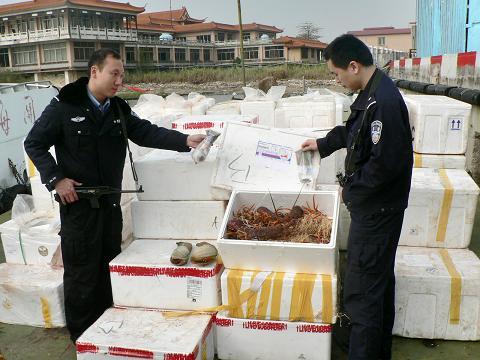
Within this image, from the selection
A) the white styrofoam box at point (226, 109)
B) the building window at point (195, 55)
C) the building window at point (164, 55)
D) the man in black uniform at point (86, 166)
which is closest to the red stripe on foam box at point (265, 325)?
the man in black uniform at point (86, 166)

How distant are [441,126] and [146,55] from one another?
152 ft

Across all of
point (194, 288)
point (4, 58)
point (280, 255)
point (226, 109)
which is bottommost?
point (194, 288)

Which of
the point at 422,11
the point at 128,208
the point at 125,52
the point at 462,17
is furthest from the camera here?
the point at 125,52

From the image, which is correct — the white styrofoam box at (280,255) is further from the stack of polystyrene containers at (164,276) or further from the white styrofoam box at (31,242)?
the white styrofoam box at (31,242)

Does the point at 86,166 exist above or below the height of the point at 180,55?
below

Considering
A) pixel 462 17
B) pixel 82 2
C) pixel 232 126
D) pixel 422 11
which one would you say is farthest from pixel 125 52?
pixel 232 126

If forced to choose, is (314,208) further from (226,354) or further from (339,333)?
(226,354)

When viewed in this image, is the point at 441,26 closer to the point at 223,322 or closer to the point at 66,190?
the point at 223,322

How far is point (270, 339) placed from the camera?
2.67m

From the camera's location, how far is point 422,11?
1755 cm

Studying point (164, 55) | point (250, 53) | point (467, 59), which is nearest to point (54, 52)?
point (164, 55)

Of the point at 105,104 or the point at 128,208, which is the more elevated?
the point at 105,104

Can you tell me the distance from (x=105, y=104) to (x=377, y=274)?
1.90 m

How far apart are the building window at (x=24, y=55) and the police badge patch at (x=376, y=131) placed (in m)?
45.4
